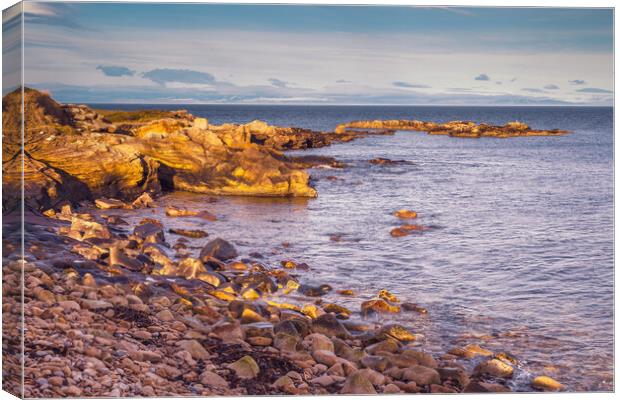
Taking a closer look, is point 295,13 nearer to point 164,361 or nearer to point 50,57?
point 50,57

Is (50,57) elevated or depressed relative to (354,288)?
elevated

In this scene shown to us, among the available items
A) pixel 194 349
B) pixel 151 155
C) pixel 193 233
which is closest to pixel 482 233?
pixel 194 349

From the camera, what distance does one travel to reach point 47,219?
38.9ft

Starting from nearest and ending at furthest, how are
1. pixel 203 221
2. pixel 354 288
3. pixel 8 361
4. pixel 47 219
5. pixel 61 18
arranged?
pixel 8 361 < pixel 61 18 < pixel 354 288 < pixel 47 219 < pixel 203 221

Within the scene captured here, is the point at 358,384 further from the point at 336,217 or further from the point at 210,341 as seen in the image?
the point at 336,217

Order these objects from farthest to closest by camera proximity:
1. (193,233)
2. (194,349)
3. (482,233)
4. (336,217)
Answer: (193,233)
(336,217)
(482,233)
(194,349)

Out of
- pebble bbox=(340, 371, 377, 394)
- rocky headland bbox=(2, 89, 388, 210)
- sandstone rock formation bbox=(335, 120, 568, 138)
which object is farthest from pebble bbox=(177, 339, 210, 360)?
sandstone rock formation bbox=(335, 120, 568, 138)

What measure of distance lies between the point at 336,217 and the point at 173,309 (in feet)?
8.32

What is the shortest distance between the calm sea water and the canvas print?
0.09 feet

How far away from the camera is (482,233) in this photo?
11.1m

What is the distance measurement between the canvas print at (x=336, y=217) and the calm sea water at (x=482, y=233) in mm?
28

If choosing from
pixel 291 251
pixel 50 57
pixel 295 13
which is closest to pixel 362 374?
pixel 291 251

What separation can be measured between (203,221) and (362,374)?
13.1 ft

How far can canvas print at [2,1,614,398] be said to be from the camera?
31.8 ft
